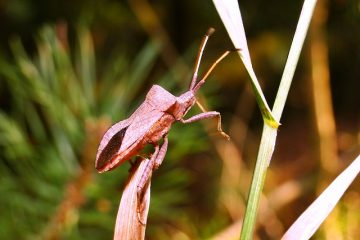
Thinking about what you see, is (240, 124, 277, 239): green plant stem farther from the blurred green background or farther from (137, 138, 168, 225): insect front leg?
the blurred green background

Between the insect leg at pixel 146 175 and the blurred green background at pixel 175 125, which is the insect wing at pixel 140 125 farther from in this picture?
the blurred green background at pixel 175 125

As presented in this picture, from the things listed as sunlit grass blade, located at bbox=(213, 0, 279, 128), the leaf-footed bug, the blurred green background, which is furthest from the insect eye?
the blurred green background

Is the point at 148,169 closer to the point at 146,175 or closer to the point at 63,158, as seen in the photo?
the point at 146,175

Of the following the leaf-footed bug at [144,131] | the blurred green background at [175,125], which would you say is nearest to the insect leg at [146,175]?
the leaf-footed bug at [144,131]

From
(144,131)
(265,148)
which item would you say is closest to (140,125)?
(144,131)

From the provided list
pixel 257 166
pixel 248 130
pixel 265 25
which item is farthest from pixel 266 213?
pixel 257 166
